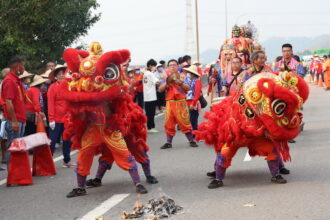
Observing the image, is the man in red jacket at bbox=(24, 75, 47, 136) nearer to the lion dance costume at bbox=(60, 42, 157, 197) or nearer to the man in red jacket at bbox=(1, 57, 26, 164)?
the man in red jacket at bbox=(1, 57, 26, 164)

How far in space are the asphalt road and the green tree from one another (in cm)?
601

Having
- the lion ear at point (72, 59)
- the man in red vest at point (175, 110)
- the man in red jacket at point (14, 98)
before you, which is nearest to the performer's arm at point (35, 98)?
the man in red jacket at point (14, 98)

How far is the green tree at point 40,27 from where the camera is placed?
52.2 feet

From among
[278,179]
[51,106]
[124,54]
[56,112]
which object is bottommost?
[278,179]

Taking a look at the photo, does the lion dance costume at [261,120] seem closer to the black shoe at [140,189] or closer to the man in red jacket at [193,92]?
the black shoe at [140,189]

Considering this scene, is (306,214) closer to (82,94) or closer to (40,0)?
(82,94)

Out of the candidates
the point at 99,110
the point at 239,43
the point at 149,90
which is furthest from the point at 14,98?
the point at 149,90

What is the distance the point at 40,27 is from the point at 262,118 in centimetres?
1228

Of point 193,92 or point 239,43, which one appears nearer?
point 193,92

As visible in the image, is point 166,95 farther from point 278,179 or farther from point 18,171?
point 278,179

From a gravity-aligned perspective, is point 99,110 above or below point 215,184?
above

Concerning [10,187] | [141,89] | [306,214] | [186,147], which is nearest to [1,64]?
[141,89]

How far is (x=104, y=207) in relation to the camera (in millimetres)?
7434

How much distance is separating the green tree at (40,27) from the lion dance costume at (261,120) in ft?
28.9
